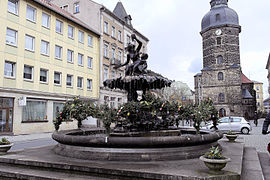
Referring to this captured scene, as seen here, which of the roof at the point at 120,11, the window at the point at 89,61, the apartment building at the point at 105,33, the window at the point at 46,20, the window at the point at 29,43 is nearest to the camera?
the window at the point at 29,43

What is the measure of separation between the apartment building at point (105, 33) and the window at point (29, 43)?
11.4 m

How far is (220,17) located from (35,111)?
163 ft

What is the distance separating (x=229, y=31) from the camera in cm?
5512

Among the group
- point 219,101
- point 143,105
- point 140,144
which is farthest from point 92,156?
point 219,101

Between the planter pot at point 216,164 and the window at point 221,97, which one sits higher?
the window at point 221,97

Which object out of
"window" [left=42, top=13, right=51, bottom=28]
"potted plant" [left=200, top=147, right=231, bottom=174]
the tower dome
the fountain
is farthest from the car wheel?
the tower dome

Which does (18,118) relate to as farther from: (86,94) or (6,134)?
(86,94)

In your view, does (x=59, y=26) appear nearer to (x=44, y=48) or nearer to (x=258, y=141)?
(x=44, y=48)

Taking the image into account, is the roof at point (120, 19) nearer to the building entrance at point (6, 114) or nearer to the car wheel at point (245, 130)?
the building entrance at point (6, 114)

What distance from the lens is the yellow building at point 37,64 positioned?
20.2 meters

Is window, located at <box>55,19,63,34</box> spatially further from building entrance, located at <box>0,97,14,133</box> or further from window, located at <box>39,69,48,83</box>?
building entrance, located at <box>0,97,14,133</box>

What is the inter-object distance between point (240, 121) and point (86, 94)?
18952 mm

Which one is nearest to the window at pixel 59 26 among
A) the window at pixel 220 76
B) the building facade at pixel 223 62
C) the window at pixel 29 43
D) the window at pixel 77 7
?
the window at pixel 29 43

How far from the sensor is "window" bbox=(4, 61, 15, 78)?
2027 centimetres
